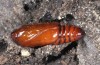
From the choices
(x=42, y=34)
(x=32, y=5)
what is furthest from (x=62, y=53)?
(x=32, y=5)

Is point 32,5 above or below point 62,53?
above

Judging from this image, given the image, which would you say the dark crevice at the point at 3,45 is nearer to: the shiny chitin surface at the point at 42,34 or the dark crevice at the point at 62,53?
the shiny chitin surface at the point at 42,34

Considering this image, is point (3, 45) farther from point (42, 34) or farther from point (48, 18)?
point (48, 18)

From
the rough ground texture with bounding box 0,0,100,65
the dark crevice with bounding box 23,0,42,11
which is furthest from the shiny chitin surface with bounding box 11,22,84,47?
the dark crevice with bounding box 23,0,42,11

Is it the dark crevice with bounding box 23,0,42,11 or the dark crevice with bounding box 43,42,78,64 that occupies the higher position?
the dark crevice with bounding box 23,0,42,11

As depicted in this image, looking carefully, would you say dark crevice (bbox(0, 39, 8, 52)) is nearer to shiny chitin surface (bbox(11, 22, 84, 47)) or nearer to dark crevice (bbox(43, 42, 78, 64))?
shiny chitin surface (bbox(11, 22, 84, 47))

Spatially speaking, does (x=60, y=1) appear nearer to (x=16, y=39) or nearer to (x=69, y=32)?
(x=69, y=32)

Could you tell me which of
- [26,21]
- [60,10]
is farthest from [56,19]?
[26,21]
